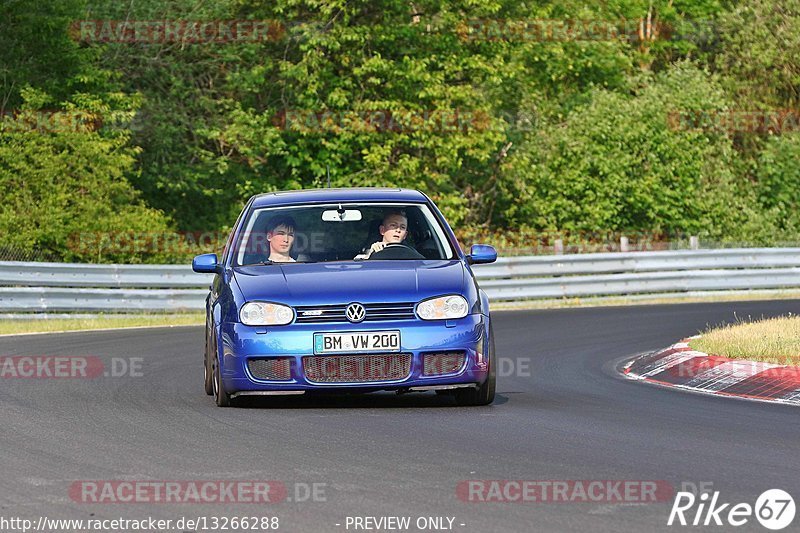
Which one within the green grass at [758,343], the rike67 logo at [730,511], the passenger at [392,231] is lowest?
the green grass at [758,343]

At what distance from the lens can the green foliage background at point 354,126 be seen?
35062mm

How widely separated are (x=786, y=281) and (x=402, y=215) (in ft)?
60.1

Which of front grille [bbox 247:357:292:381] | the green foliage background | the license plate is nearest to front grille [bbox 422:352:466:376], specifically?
the license plate

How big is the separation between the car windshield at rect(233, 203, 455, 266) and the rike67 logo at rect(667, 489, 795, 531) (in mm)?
4837

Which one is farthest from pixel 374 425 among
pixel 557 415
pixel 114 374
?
pixel 114 374

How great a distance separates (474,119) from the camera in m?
38.4

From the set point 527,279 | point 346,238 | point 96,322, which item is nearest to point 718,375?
point 346,238

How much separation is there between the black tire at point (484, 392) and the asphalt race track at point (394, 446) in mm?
107

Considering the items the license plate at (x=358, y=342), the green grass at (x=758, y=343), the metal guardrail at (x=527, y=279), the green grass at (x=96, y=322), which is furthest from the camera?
the metal guardrail at (x=527, y=279)

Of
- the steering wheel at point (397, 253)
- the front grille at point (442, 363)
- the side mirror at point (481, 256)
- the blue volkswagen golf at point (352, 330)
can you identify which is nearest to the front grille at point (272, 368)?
the blue volkswagen golf at point (352, 330)

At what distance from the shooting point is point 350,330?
10.5 metres

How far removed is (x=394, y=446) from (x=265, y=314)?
2062 millimetres

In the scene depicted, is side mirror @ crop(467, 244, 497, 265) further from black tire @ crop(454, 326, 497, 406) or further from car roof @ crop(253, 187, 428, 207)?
black tire @ crop(454, 326, 497, 406)

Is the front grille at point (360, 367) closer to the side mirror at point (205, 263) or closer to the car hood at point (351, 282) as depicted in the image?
the car hood at point (351, 282)
